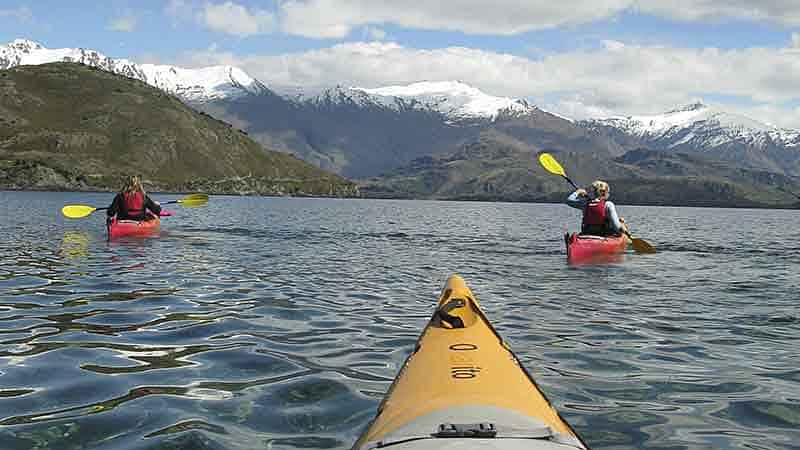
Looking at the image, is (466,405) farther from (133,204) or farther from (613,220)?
(133,204)

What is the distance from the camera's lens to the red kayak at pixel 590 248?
73.8ft

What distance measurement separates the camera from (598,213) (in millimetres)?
23031

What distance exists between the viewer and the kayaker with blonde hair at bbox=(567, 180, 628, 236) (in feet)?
74.9

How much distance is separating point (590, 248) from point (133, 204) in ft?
59.9

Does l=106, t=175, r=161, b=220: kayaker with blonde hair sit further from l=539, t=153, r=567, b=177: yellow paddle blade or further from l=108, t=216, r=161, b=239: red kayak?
l=539, t=153, r=567, b=177: yellow paddle blade

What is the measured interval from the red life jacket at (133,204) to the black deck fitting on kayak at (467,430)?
83.8 feet

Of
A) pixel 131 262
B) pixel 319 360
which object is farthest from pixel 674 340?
pixel 131 262

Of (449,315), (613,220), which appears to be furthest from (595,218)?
(449,315)

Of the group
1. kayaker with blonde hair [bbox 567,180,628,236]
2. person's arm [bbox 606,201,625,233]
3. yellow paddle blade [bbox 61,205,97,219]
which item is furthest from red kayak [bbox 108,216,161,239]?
person's arm [bbox 606,201,625,233]

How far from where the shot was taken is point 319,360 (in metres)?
9.31

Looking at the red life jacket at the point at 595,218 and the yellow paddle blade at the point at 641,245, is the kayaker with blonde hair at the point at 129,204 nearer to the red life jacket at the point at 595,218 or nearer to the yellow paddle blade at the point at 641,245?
the red life jacket at the point at 595,218

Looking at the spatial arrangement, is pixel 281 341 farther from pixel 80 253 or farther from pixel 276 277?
pixel 80 253

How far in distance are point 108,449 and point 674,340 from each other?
874 centimetres

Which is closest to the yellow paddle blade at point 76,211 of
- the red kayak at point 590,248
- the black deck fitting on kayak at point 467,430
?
the red kayak at point 590,248
